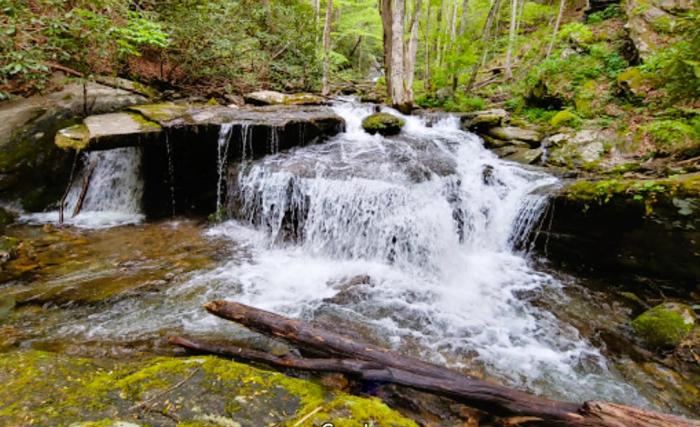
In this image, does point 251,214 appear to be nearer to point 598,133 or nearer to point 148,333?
point 148,333

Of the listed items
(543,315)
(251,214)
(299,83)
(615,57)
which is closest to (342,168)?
(251,214)

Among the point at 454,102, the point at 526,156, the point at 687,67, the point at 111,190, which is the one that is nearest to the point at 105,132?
the point at 111,190

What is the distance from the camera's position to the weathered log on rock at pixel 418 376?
2.03 metres

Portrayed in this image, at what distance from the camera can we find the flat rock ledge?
6.21m

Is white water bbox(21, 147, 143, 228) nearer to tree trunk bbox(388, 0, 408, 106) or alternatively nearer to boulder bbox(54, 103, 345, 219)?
boulder bbox(54, 103, 345, 219)

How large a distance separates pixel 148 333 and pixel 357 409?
2.71 metres

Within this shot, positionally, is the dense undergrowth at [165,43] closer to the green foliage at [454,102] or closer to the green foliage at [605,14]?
the green foliage at [454,102]

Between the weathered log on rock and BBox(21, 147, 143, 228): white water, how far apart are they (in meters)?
5.64

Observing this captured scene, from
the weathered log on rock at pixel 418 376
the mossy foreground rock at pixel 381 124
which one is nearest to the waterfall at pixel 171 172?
the mossy foreground rock at pixel 381 124

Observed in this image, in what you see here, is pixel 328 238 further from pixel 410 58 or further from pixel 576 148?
pixel 410 58

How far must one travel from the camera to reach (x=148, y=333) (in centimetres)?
355

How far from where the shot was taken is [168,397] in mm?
1884

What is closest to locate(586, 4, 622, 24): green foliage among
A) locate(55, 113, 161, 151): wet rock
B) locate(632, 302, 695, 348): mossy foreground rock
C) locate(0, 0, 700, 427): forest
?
locate(0, 0, 700, 427): forest

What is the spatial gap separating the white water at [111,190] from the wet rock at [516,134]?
347 inches
